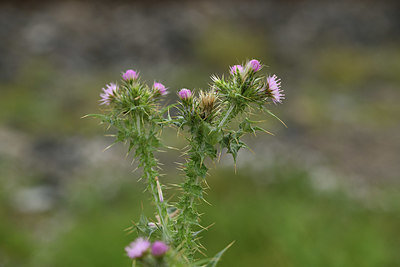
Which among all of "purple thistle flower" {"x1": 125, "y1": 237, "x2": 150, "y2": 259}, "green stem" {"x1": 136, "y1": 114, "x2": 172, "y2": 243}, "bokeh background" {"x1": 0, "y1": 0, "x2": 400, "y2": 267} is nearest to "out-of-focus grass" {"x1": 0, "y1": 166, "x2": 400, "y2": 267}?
"bokeh background" {"x1": 0, "y1": 0, "x2": 400, "y2": 267}

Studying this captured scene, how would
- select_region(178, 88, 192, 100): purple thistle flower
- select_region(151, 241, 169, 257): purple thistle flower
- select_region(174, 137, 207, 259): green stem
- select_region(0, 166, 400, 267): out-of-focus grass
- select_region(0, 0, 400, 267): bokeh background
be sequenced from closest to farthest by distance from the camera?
select_region(151, 241, 169, 257): purple thistle flower → select_region(174, 137, 207, 259): green stem → select_region(178, 88, 192, 100): purple thistle flower → select_region(0, 166, 400, 267): out-of-focus grass → select_region(0, 0, 400, 267): bokeh background

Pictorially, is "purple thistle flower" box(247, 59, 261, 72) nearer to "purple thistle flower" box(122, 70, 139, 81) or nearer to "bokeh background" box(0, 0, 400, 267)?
"purple thistle flower" box(122, 70, 139, 81)

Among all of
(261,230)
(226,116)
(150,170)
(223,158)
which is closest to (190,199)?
(150,170)

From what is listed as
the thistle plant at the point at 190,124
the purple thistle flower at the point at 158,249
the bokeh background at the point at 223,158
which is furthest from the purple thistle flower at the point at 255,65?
the bokeh background at the point at 223,158

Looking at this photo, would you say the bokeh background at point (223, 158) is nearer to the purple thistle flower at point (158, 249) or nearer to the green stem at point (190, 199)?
the green stem at point (190, 199)

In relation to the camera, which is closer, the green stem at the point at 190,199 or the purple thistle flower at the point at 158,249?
the purple thistle flower at the point at 158,249

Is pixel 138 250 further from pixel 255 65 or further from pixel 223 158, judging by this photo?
pixel 223 158

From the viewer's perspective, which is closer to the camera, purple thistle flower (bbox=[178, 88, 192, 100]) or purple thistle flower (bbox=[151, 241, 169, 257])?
purple thistle flower (bbox=[151, 241, 169, 257])

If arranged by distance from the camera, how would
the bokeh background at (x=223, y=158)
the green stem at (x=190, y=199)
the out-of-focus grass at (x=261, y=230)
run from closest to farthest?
the green stem at (x=190, y=199)
the out-of-focus grass at (x=261, y=230)
the bokeh background at (x=223, y=158)

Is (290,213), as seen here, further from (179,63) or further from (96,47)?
(96,47)
